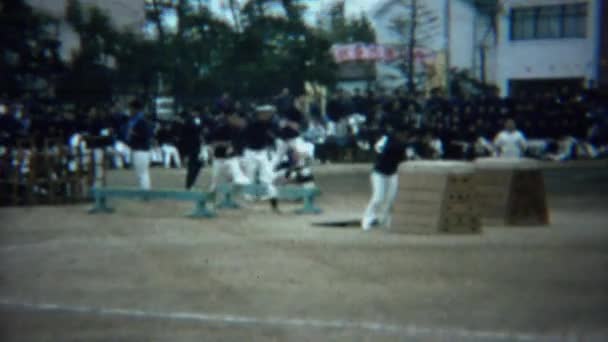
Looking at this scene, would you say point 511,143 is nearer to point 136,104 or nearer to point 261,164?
point 261,164

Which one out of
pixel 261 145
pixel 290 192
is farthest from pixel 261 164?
pixel 290 192

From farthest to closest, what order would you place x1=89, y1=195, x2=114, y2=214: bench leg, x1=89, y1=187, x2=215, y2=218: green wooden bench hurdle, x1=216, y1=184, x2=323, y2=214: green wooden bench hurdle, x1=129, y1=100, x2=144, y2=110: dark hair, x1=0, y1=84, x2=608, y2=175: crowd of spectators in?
x1=0, y1=84, x2=608, y2=175: crowd of spectators
x1=129, y1=100, x2=144, y2=110: dark hair
x1=89, y1=195, x2=114, y2=214: bench leg
x1=216, y1=184, x2=323, y2=214: green wooden bench hurdle
x1=89, y1=187, x2=215, y2=218: green wooden bench hurdle

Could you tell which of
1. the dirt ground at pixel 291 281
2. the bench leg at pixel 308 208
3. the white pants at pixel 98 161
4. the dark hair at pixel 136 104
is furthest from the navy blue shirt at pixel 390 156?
the white pants at pixel 98 161

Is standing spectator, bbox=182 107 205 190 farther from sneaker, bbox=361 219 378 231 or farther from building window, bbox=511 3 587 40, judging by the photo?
building window, bbox=511 3 587 40

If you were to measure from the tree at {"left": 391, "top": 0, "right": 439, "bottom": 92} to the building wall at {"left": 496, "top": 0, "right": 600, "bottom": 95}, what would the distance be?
2.72 m

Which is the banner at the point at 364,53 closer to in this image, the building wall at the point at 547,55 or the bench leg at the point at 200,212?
the building wall at the point at 547,55

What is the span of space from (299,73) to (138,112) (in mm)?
18901

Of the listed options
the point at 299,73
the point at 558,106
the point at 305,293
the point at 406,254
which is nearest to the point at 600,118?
the point at 558,106

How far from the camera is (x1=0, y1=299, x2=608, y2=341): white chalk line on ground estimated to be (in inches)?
283

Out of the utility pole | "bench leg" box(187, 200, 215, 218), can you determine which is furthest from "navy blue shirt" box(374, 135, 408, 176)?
the utility pole

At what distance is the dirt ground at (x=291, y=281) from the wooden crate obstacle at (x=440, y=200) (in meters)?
0.29

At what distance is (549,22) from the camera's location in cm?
2962

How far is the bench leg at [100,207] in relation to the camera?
687 inches

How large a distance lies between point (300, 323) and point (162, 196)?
920 cm
